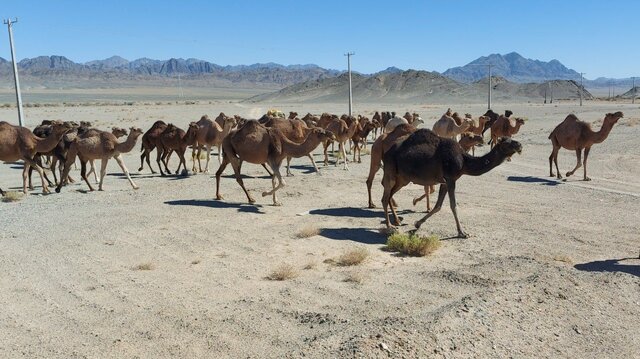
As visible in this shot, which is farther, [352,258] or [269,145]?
[269,145]

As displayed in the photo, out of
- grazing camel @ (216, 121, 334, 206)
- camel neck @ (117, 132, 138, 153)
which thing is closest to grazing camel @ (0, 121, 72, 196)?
camel neck @ (117, 132, 138, 153)

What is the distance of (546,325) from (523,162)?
16438 mm

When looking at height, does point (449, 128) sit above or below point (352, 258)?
above

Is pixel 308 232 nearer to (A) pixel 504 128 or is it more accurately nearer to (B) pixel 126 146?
(B) pixel 126 146

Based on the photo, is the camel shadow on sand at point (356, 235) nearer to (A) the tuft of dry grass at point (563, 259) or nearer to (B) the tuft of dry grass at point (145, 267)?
(A) the tuft of dry grass at point (563, 259)

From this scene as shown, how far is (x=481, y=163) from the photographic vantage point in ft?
35.9

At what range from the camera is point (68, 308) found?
8031 mm

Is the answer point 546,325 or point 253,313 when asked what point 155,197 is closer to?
point 253,313

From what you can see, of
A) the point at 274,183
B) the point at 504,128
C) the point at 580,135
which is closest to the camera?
the point at 274,183

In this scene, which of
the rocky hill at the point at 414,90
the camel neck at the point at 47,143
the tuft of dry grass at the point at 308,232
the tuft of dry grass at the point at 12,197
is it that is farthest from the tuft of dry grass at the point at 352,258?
the rocky hill at the point at 414,90

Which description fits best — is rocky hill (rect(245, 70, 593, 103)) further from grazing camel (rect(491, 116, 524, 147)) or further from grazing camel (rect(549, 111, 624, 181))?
grazing camel (rect(549, 111, 624, 181))

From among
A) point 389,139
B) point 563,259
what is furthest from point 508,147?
point 389,139

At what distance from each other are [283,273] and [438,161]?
3.70 m

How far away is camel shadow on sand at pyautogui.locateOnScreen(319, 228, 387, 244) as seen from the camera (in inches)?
445
